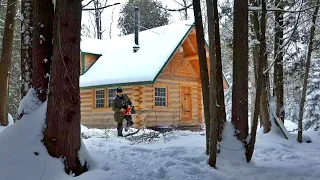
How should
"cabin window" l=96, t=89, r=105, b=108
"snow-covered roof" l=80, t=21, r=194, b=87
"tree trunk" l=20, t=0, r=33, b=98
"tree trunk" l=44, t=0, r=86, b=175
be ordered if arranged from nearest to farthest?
"tree trunk" l=44, t=0, r=86, b=175 < "tree trunk" l=20, t=0, r=33, b=98 < "snow-covered roof" l=80, t=21, r=194, b=87 < "cabin window" l=96, t=89, r=105, b=108

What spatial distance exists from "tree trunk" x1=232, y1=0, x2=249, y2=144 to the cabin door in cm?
1343

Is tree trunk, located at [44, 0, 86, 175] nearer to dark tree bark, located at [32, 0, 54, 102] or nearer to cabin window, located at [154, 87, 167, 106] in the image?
dark tree bark, located at [32, 0, 54, 102]

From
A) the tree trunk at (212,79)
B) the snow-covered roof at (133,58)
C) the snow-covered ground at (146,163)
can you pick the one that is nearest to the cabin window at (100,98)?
the snow-covered roof at (133,58)

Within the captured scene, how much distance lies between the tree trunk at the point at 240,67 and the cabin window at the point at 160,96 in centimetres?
1206

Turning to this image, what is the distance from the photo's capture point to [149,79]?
16.5m

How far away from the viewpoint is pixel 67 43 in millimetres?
4820

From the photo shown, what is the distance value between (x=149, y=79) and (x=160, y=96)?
2.45 meters

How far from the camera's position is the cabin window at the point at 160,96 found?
18.5 metres

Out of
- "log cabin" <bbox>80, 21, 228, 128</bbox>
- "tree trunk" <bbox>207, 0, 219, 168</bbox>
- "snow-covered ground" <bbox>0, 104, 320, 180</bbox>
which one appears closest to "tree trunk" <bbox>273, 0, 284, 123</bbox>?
"snow-covered ground" <bbox>0, 104, 320, 180</bbox>

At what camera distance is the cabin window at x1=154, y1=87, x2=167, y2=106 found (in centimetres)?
1852

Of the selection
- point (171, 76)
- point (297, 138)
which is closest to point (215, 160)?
point (297, 138)

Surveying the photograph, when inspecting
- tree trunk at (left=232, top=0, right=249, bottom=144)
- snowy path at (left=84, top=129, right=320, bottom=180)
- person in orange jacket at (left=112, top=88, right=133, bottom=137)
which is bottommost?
snowy path at (left=84, top=129, right=320, bottom=180)

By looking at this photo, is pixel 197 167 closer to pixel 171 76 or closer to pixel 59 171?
pixel 59 171

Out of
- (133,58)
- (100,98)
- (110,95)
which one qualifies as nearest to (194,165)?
(110,95)
